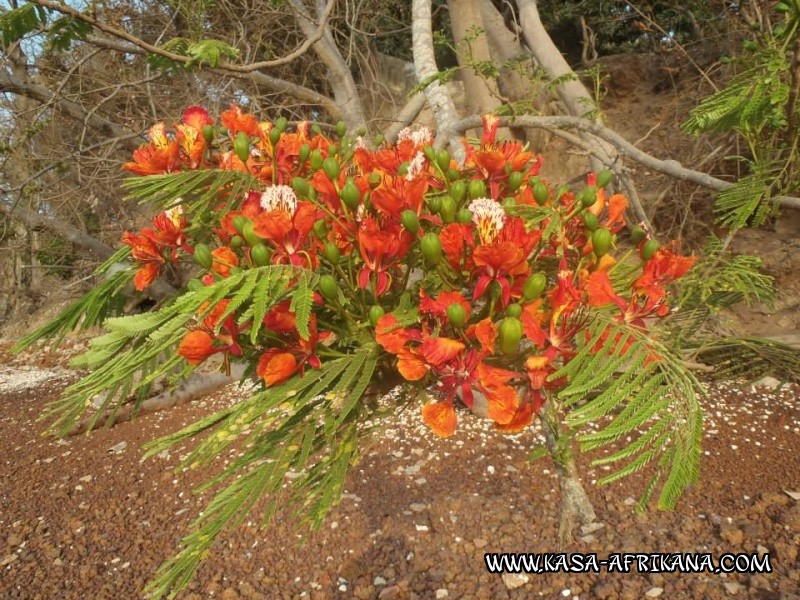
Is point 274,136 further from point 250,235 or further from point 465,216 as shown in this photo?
point 465,216

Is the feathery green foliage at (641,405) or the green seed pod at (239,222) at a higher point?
the green seed pod at (239,222)

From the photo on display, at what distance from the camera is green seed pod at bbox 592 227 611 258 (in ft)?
2.43

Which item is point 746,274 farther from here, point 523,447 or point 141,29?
point 141,29

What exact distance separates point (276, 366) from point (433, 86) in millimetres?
1577

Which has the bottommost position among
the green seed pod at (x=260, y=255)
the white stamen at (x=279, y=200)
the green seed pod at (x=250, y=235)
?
the green seed pod at (x=260, y=255)

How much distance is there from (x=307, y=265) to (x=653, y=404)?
0.48 m

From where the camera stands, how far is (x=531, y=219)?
842 mm

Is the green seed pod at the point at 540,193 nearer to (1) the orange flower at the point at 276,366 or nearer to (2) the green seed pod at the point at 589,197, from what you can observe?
(2) the green seed pod at the point at 589,197

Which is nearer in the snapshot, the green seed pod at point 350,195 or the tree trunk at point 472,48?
the green seed pod at point 350,195

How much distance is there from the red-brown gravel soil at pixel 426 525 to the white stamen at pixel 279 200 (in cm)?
76

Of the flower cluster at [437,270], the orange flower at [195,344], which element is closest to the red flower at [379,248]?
the flower cluster at [437,270]

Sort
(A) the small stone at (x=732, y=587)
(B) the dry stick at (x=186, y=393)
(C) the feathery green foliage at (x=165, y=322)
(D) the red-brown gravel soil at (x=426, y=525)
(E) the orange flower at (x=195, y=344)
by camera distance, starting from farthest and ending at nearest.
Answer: (B) the dry stick at (x=186, y=393), (D) the red-brown gravel soil at (x=426, y=525), (A) the small stone at (x=732, y=587), (E) the orange flower at (x=195, y=344), (C) the feathery green foliage at (x=165, y=322)

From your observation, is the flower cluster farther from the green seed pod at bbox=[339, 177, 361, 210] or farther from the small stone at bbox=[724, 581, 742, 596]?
the small stone at bbox=[724, 581, 742, 596]

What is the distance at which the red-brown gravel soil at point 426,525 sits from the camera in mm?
1486
